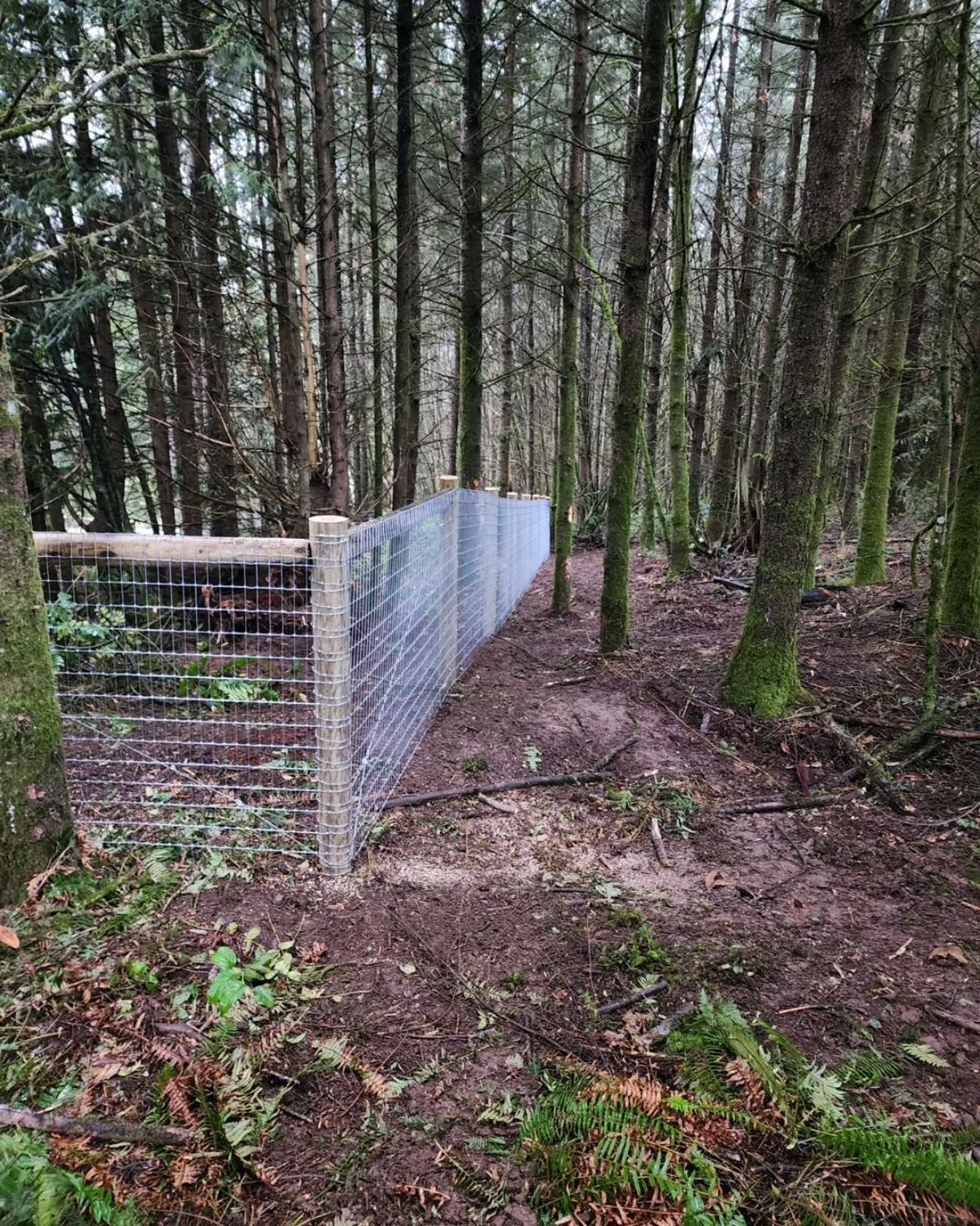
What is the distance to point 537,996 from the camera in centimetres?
248

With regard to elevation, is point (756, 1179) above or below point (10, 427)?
below

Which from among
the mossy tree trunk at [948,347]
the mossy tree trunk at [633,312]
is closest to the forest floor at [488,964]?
the mossy tree trunk at [948,347]

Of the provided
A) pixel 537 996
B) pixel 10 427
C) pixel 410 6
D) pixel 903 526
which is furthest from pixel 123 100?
pixel 903 526

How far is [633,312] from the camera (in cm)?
587

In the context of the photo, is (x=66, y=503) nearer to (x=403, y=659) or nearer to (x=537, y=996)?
(x=403, y=659)

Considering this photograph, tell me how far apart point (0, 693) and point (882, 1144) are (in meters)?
3.21

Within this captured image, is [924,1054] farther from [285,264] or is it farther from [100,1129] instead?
[285,264]

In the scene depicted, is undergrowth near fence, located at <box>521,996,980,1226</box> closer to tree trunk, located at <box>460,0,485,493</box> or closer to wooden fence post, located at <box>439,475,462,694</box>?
wooden fence post, located at <box>439,475,462,694</box>

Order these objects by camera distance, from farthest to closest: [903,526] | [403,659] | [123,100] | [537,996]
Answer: [903,526]
[123,100]
[403,659]
[537,996]

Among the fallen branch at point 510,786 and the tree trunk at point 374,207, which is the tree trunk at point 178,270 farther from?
the fallen branch at point 510,786

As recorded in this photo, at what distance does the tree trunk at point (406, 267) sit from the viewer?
760 cm

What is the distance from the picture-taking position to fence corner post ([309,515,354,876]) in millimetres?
2922

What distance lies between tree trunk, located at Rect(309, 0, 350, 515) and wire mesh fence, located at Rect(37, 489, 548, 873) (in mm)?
1783

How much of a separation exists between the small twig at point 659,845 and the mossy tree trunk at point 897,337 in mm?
5535
